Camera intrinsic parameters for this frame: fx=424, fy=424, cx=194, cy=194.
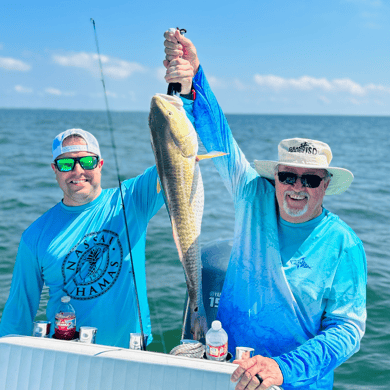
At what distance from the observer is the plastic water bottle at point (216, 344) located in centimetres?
233

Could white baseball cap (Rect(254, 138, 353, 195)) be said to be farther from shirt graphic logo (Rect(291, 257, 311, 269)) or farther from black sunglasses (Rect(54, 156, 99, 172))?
black sunglasses (Rect(54, 156, 99, 172))

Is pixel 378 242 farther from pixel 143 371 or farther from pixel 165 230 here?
pixel 143 371

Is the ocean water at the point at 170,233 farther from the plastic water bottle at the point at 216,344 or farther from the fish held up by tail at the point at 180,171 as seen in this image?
the plastic water bottle at the point at 216,344

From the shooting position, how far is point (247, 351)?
7.61 feet

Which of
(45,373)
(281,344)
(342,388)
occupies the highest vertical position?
(281,344)

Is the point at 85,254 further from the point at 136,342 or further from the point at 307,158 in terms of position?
the point at 307,158

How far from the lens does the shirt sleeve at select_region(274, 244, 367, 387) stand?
2281mm

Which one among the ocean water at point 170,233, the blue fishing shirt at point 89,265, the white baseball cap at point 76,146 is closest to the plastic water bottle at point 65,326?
the blue fishing shirt at point 89,265

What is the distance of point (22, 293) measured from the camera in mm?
3107

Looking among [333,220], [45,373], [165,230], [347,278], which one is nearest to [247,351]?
[347,278]

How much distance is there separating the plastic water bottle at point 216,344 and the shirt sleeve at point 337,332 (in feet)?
0.98

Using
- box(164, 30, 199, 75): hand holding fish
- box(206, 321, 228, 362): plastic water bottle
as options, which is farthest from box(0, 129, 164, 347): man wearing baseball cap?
box(164, 30, 199, 75): hand holding fish

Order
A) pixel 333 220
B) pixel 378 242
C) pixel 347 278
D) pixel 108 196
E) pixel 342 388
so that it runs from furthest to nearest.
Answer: pixel 378 242 → pixel 342 388 → pixel 108 196 → pixel 333 220 → pixel 347 278

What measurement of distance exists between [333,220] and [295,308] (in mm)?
598
